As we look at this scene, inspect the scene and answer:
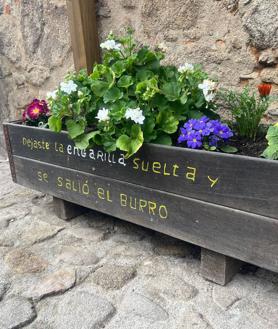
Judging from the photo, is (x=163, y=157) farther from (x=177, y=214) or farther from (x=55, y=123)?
(x=55, y=123)

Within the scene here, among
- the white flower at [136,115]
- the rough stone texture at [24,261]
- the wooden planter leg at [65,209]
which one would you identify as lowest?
the rough stone texture at [24,261]

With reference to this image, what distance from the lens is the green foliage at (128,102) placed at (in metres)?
1.82

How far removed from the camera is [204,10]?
7.73 feet

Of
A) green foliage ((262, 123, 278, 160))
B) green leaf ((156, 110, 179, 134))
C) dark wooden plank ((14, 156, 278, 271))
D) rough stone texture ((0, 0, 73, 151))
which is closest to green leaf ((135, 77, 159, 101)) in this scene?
green leaf ((156, 110, 179, 134))

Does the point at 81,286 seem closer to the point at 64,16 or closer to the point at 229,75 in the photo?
the point at 229,75

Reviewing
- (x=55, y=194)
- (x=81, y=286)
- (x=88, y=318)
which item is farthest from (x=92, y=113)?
(x=88, y=318)

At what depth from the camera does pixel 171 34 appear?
2.54 m

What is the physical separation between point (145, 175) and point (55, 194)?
0.80 m

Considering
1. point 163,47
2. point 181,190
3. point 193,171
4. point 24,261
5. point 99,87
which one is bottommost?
point 24,261

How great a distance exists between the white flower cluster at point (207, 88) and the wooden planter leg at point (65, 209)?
3.75ft

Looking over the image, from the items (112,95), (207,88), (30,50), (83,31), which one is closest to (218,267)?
(207,88)

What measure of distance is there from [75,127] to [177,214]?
69 cm

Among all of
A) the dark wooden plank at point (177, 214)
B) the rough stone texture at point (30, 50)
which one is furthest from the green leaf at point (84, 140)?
the rough stone texture at point (30, 50)

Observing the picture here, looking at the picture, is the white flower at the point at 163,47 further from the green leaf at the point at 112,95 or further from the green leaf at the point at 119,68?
the green leaf at the point at 112,95
